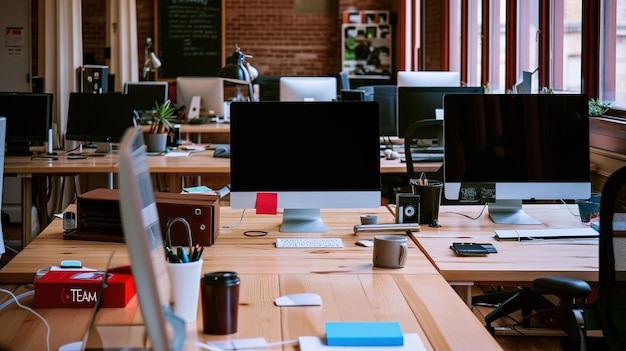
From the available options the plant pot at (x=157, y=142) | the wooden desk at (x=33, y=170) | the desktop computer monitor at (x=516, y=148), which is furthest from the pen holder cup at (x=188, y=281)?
the plant pot at (x=157, y=142)

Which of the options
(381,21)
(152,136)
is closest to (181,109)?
(152,136)

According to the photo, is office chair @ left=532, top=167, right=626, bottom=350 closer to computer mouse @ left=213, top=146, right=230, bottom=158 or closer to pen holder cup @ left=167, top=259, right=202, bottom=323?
pen holder cup @ left=167, top=259, right=202, bottom=323

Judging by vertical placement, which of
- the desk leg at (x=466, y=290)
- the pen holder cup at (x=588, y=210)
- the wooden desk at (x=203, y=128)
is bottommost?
the desk leg at (x=466, y=290)

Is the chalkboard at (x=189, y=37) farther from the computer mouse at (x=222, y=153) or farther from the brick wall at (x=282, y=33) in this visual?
the computer mouse at (x=222, y=153)

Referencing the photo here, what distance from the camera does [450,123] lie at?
323cm

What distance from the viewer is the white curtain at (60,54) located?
6.27 meters

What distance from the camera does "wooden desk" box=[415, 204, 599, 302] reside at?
2.45 m

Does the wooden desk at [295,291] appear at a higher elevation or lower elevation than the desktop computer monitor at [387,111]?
lower

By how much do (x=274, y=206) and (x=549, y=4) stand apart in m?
3.39

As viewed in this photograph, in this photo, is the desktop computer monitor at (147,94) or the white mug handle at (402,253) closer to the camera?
the white mug handle at (402,253)

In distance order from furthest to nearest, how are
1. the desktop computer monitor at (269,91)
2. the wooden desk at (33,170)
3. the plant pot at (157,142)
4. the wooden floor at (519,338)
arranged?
the desktop computer monitor at (269,91) → the plant pot at (157,142) → the wooden desk at (33,170) → the wooden floor at (519,338)

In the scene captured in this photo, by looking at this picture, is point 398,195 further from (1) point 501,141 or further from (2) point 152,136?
(2) point 152,136

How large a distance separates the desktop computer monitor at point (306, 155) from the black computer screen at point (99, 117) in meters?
2.47

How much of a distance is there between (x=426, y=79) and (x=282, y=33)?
544cm
